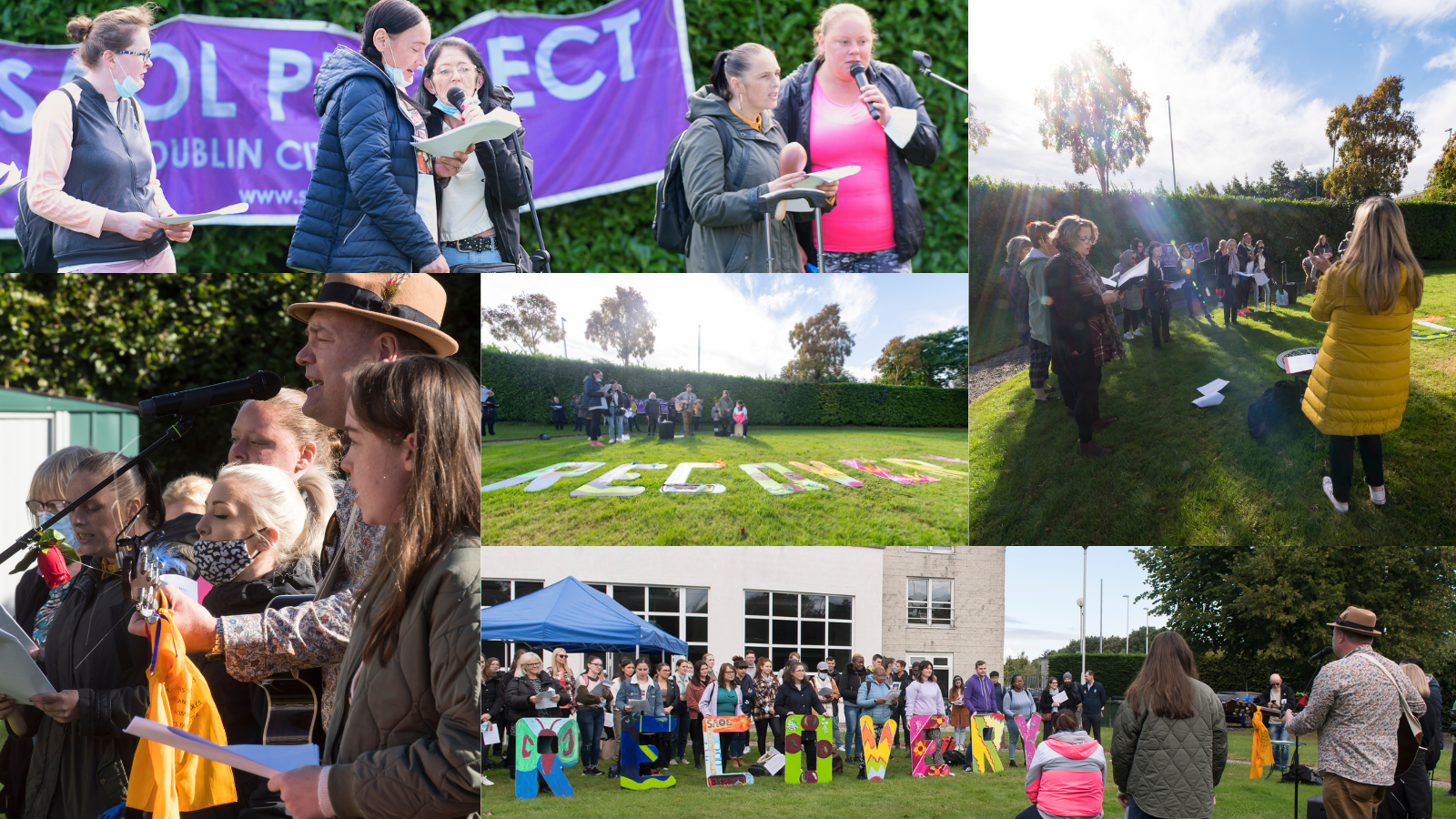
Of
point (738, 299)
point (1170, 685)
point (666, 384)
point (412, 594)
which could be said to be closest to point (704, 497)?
point (666, 384)

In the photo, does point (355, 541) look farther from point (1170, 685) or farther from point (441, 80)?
point (441, 80)

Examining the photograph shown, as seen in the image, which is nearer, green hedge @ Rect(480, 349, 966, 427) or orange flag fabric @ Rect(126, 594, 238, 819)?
orange flag fabric @ Rect(126, 594, 238, 819)

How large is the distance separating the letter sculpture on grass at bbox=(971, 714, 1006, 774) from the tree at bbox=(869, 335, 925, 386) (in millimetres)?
1728

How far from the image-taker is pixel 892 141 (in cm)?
551

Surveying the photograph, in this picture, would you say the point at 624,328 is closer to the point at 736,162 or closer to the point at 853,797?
the point at 736,162

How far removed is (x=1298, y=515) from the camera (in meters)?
5.36

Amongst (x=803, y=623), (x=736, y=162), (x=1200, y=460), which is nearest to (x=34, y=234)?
(x=736, y=162)

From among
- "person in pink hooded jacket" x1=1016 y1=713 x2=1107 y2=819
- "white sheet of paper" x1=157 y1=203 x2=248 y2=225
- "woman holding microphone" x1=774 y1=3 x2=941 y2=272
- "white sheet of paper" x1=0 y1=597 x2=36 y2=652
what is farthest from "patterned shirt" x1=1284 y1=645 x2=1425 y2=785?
"white sheet of paper" x1=157 y1=203 x2=248 y2=225

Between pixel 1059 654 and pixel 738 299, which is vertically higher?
pixel 738 299

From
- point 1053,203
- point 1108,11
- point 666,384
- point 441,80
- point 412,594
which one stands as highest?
point 1108,11

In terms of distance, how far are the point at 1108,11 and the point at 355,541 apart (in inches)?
185

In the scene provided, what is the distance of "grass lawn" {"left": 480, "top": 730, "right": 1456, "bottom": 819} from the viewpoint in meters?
5.21

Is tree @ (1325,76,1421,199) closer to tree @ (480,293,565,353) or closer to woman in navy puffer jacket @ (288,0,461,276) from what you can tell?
tree @ (480,293,565,353)

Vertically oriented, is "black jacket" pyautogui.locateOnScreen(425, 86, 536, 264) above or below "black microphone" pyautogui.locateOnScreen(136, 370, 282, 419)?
above
